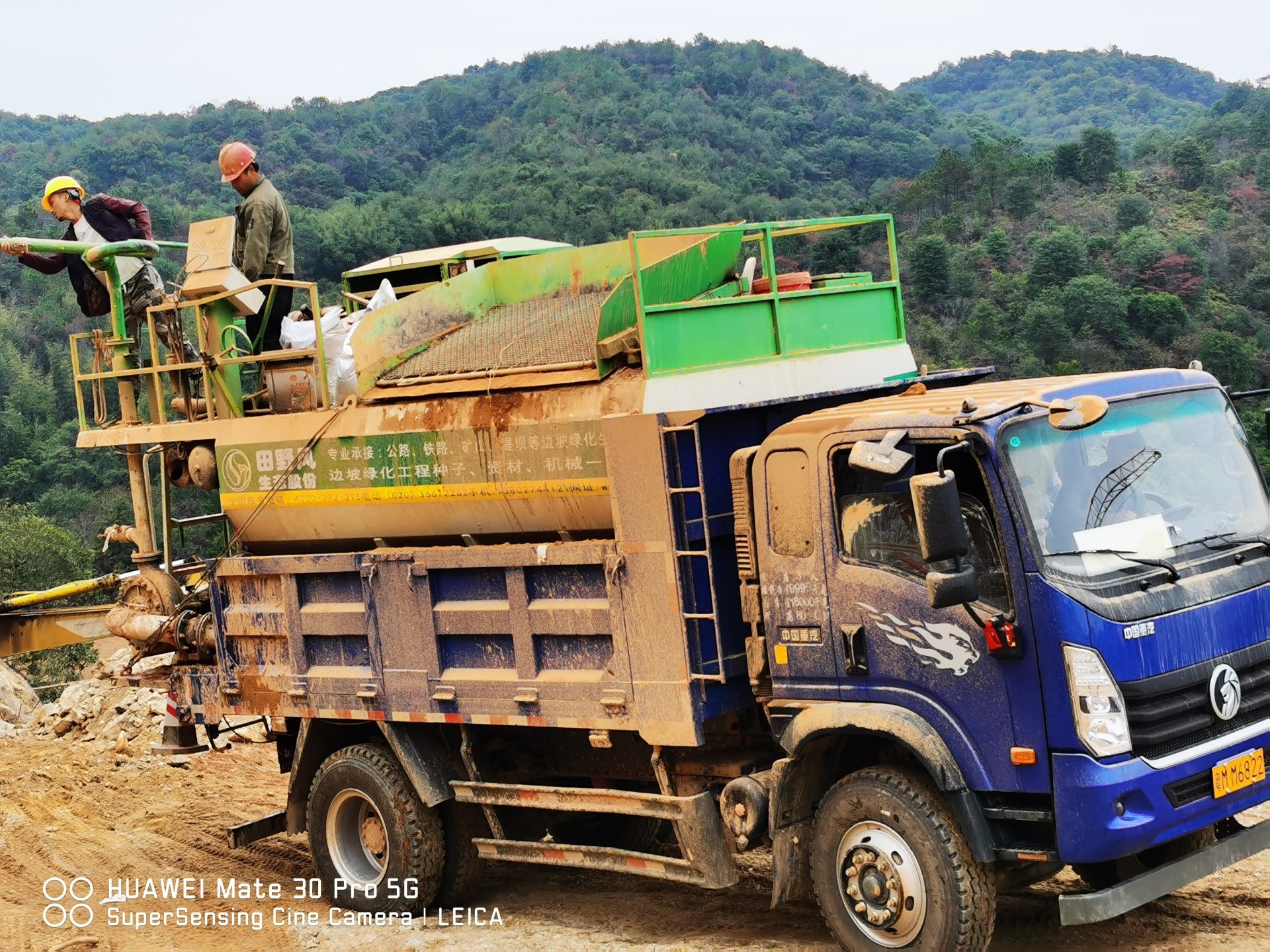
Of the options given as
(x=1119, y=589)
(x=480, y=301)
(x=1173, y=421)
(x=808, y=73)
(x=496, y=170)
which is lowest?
(x=1119, y=589)

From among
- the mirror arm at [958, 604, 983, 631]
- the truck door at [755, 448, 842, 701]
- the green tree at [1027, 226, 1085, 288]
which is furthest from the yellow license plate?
the green tree at [1027, 226, 1085, 288]

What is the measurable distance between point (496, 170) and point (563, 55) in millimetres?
31968

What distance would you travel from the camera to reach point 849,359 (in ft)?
24.0

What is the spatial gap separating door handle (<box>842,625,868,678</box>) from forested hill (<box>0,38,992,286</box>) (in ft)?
154

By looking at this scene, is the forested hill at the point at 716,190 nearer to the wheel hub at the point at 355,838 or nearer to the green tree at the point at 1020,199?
the green tree at the point at 1020,199

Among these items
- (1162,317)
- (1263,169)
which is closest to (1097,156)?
(1263,169)

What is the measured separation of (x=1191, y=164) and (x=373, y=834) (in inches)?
2149

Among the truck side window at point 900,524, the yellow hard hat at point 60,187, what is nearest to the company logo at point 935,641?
the truck side window at point 900,524

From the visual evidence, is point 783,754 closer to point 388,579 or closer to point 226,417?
point 388,579

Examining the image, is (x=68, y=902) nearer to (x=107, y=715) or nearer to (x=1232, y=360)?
(x=107, y=715)

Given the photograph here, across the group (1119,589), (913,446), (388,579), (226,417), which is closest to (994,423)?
(913,446)

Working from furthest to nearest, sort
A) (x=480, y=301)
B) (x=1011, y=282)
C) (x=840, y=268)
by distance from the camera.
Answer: (x=1011, y=282)
(x=840, y=268)
(x=480, y=301)

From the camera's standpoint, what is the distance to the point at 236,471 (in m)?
7.90

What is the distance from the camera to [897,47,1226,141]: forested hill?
107812 millimetres
